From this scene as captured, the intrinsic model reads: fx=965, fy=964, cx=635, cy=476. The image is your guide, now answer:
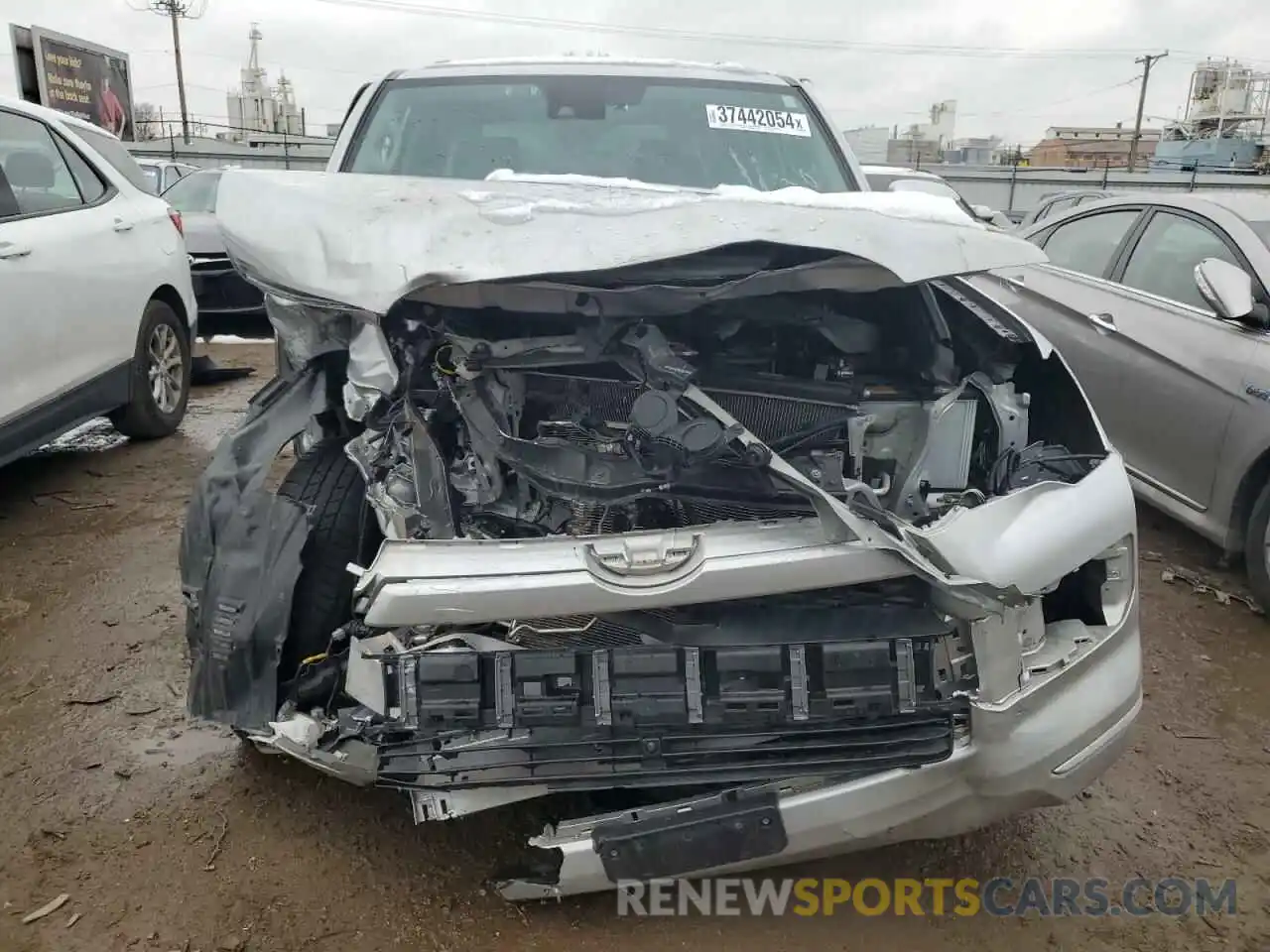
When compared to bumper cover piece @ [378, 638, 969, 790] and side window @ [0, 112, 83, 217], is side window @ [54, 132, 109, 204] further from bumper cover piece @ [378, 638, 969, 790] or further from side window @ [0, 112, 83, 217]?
bumper cover piece @ [378, 638, 969, 790]

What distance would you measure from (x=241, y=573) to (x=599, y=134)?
1.94 metres

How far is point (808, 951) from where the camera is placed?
6.89ft

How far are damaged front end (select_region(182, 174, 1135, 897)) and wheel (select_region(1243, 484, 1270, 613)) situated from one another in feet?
5.55

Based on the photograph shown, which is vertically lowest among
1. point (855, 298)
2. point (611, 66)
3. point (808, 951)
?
point (808, 951)

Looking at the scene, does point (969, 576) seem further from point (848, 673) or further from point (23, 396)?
point (23, 396)

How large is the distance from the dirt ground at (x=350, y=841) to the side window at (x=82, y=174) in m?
2.30

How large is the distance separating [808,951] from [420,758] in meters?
0.96

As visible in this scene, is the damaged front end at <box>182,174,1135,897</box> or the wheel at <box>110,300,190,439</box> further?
the wheel at <box>110,300,190,439</box>

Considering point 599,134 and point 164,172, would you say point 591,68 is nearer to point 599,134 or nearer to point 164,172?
point 599,134

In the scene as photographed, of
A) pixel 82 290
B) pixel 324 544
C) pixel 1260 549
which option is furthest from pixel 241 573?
pixel 1260 549

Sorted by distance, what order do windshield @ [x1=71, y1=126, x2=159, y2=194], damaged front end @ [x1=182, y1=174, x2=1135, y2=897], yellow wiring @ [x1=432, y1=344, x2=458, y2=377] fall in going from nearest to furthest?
damaged front end @ [x1=182, y1=174, x2=1135, y2=897] < yellow wiring @ [x1=432, y1=344, x2=458, y2=377] < windshield @ [x1=71, y1=126, x2=159, y2=194]

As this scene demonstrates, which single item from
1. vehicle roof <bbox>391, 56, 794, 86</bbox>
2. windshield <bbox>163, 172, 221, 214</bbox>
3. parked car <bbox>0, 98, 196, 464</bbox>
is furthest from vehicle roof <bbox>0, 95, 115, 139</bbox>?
windshield <bbox>163, 172, 221, 214</bbox>

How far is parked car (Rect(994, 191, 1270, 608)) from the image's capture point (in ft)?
12.1

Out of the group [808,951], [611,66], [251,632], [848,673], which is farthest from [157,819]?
[611,66]
